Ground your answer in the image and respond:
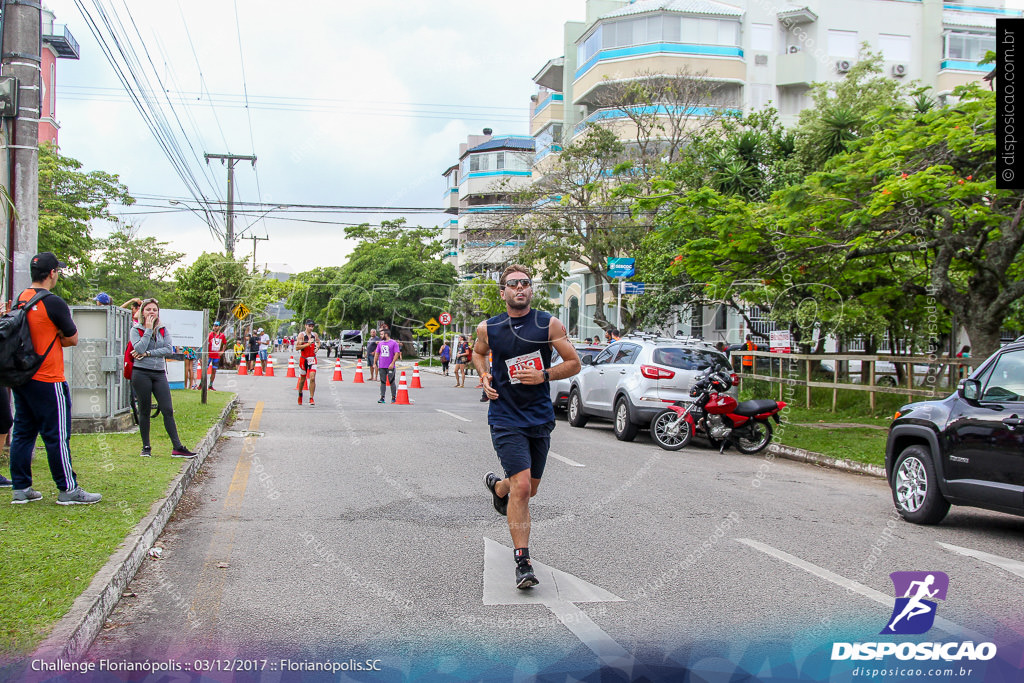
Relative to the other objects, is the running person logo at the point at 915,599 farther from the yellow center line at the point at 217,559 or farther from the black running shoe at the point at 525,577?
the yellow center line at the point at 217,559

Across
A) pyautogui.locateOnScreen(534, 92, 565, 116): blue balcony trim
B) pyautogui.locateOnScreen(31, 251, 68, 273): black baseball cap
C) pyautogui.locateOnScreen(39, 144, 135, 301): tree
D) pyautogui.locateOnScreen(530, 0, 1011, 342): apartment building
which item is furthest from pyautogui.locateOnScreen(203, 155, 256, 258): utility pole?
pyautogui.locateOnScreen(31, 251, 68, 273): black baseball cap

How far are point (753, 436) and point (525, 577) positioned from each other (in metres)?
9.34

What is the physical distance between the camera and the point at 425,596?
5379 millimetres

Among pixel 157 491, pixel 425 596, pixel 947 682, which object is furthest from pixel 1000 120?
pixel 157 491

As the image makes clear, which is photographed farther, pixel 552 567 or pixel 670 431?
pixel 670 431

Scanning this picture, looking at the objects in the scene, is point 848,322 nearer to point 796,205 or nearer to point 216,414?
point 796,205

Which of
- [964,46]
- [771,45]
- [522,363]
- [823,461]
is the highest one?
[964,46]

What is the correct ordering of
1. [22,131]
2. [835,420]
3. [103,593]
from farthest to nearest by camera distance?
[835,420] → [22,131] → [103,593]

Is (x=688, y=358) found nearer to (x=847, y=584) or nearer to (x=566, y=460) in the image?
(x=566, y=460)

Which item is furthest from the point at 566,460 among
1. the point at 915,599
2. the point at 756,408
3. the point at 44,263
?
the point at 44,263

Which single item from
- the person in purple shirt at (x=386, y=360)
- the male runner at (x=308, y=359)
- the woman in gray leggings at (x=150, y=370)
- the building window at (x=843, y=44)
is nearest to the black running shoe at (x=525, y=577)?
the woman in gray leggings at (x=150, y=370)

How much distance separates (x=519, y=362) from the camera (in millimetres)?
5715

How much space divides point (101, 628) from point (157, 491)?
3.43 meters

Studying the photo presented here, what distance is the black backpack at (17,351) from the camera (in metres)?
6.80
